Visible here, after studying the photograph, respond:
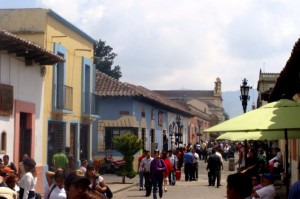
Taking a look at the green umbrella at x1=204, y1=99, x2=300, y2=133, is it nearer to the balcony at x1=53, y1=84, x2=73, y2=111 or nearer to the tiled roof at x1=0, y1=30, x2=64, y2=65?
the tiled roof at x1=0, y1=30, x2=64, y2=65

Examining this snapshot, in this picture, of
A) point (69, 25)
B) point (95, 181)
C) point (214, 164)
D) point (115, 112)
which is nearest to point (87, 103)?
point (69, 25)

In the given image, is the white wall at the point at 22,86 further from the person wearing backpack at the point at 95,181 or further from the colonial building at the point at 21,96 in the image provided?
the person wearing backpack at the point at 95,181

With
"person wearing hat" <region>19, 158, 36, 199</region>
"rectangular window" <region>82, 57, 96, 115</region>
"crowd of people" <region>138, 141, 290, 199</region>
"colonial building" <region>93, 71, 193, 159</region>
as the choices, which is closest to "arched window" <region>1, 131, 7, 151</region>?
"crowd of people" <region>138, 141, 290, 199</region>

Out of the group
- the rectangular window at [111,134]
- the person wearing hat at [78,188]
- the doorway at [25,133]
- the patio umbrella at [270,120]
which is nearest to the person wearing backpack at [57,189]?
the patio umbrella at [270,120]

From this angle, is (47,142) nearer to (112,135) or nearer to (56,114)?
(56,114)

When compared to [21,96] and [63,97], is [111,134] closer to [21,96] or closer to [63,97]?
[63,97]

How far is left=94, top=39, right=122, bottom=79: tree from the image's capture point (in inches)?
2717

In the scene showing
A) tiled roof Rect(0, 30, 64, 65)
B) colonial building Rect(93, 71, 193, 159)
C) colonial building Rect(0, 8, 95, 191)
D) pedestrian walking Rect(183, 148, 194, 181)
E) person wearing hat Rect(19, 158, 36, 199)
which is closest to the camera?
person wearing hat Rect(19, 158, 36, 199)

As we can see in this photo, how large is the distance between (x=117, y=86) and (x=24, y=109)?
645 inches

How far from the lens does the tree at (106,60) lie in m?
69.0

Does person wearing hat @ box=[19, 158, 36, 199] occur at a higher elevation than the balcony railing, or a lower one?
lower

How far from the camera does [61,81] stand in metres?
22.9

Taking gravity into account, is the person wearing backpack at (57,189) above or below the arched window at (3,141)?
below

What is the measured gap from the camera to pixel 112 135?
34312 millimetres
